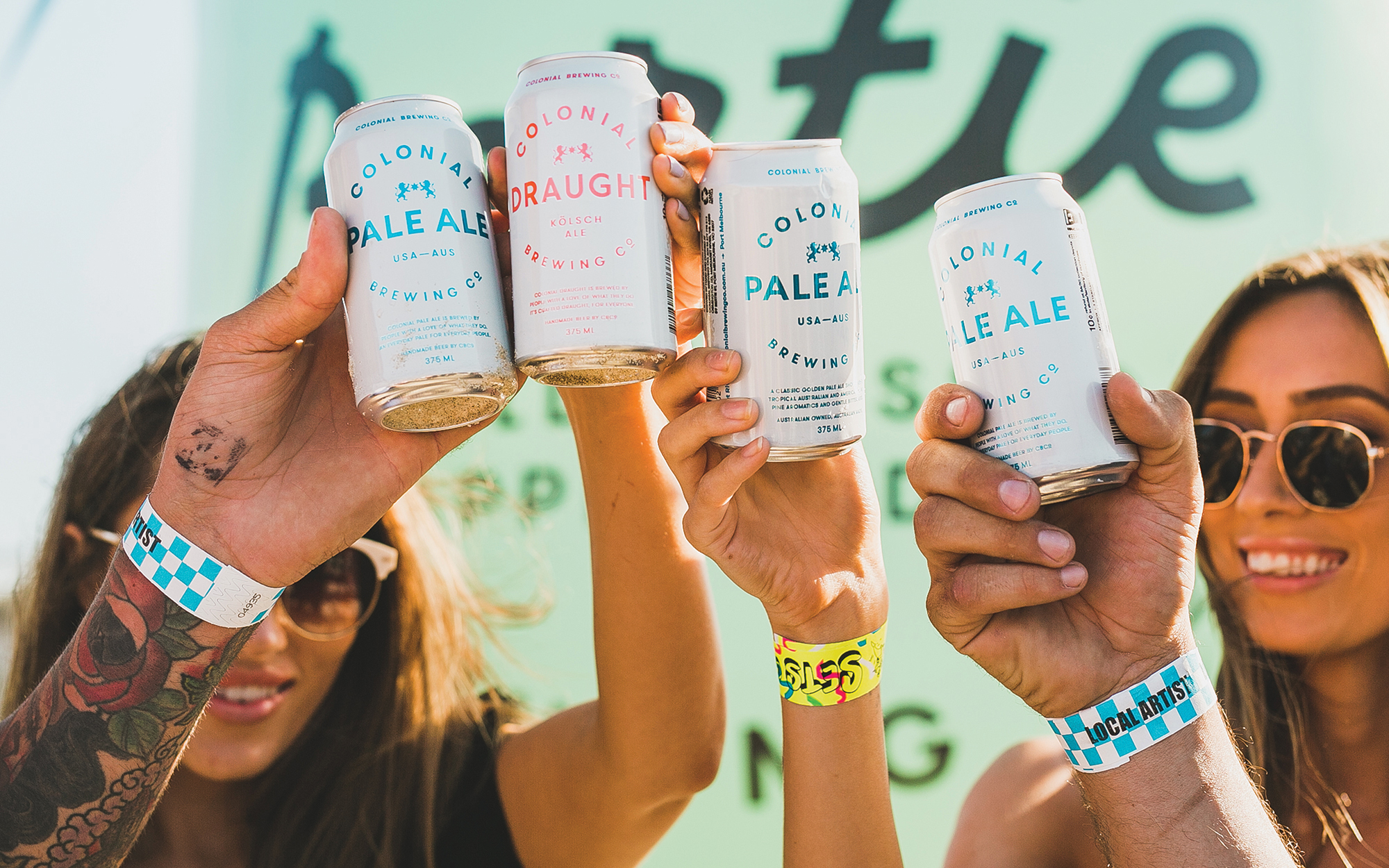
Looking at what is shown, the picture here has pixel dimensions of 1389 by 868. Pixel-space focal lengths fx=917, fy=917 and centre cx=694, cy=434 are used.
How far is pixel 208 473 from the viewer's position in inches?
40.4

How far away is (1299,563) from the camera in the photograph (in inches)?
61.9

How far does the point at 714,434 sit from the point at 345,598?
0.94 meters

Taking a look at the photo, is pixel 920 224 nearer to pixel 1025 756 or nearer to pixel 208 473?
pixel 1025 756

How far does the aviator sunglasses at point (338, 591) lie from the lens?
1.53 meters

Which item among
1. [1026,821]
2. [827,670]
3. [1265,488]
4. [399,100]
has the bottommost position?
[1026,821]

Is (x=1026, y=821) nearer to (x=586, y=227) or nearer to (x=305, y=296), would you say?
(x=586, y=227)

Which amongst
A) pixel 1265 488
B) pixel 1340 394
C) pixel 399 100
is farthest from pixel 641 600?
pixel 1340 394

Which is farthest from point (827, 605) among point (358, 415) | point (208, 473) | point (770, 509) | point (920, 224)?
point (920, 224)

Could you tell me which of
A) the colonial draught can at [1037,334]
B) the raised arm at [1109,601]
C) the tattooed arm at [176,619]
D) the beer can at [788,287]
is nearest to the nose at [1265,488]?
the raised arm at [1109,601]

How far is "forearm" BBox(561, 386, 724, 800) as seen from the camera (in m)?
1.36

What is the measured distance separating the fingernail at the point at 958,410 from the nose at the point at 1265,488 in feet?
3.10

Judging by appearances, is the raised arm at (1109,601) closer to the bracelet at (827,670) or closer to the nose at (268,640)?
the bracelet at (827,670)

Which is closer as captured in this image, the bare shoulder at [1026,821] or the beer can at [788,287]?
the beer can at [788,287]

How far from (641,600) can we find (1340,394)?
1241 mm
